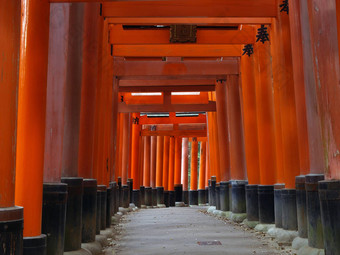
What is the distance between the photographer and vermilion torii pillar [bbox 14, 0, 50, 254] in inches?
165

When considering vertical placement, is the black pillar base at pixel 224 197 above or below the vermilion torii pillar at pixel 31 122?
below

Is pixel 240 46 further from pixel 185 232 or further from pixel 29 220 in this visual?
pixel 29 220

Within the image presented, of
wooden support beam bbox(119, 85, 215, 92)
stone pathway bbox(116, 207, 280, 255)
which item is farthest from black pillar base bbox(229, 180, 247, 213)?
wooden support beam bbox(119, 85, 215, 92)

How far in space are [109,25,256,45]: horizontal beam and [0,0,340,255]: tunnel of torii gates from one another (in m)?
0.03

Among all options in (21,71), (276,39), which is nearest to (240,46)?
(276,39)

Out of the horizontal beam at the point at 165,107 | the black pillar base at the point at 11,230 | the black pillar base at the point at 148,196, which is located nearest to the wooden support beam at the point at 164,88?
the horizontal beam at the point at 165,107

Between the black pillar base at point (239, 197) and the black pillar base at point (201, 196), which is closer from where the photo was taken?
the black pillar base at point (239, 197)

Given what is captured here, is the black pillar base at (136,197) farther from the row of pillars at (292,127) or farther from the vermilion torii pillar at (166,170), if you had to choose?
the row of pillars at (292,127)

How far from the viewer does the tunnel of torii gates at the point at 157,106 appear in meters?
4.14

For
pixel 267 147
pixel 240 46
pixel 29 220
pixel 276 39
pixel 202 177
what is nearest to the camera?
pixel 29 220

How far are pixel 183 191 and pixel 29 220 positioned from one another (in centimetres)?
1939

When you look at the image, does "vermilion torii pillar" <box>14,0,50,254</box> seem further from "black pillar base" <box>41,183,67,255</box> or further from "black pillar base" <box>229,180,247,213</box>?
"black pillar base" <box>229,180,247,213</box>

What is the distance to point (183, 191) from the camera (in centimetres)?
2328

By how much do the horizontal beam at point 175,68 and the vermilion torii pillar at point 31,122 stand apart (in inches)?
296
